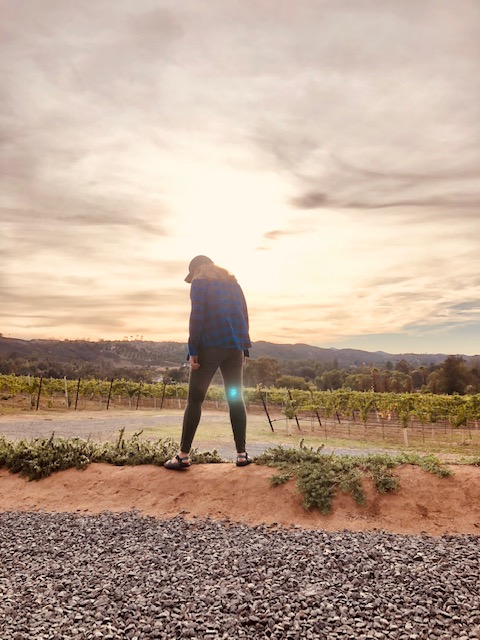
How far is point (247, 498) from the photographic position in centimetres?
535

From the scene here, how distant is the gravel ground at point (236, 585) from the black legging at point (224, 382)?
1306 millimetres

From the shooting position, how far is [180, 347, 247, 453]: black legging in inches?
223

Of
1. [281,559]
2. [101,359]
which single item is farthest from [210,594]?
[101,359]

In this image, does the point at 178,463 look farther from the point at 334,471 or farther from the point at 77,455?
the point at 334,471

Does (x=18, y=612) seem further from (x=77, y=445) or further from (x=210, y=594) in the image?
(x=77, y=445)

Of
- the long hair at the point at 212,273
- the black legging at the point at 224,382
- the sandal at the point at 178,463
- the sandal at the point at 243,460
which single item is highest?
the long hair at the point at 212,273

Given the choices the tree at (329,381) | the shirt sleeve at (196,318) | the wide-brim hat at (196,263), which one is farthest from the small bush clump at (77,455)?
the tree at (329,381)

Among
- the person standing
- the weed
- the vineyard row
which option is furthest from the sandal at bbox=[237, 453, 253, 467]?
the vineyard row

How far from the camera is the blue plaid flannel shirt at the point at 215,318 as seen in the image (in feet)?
18.5

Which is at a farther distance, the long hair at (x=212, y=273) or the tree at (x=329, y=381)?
the tree at (x=329, y=381)

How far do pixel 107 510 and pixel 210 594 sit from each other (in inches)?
102

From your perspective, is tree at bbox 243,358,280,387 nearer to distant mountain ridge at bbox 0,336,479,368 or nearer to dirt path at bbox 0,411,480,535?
distant mountain ridge at bbox 0,336,479,368

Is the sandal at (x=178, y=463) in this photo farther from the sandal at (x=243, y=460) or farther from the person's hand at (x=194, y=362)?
the person's hand at (x=194, y=362)

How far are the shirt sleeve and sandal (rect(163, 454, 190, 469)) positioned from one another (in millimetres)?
1474
